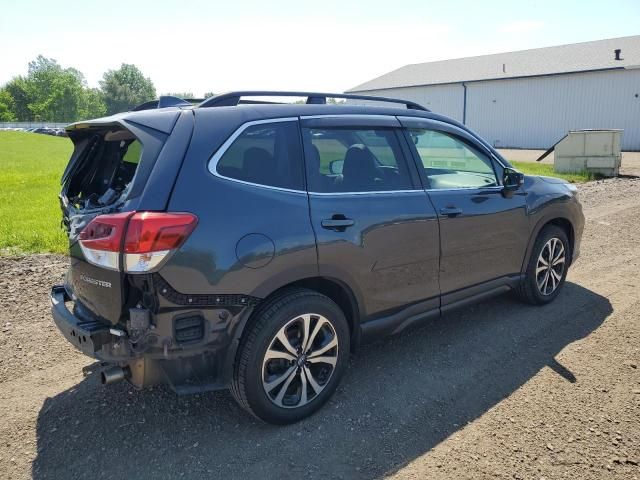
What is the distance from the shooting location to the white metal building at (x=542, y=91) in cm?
2967

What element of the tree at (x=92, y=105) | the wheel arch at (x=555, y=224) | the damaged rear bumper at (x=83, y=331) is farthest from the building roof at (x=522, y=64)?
the tree at (x=92, y=105)

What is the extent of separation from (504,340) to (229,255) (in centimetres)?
258

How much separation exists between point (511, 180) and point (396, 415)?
226cm

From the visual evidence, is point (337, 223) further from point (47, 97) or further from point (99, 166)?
point (47, 97)

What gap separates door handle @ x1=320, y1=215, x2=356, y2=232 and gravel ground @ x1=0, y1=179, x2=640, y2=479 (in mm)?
1137

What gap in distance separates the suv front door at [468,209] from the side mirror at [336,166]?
635 millimetres

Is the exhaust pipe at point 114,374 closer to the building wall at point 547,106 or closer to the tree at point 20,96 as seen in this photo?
the building wall at point 547,106

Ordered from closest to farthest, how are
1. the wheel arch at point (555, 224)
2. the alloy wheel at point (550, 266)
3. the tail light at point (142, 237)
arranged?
the tail light at point (142, 237)
the wheel arch at point (555, 224)
the alloy wheel at point (550, 266)

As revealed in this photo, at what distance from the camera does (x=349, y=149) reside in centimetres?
360

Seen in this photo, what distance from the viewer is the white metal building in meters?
29.7

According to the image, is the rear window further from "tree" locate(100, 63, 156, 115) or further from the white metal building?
"tree" locate(100, 63, 156, 115)

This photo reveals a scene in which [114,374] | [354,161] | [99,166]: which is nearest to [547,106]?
[354,161]

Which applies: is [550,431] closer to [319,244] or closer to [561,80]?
[319,244]

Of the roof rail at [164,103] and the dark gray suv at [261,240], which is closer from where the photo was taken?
the dark gray suv at [261,240]
